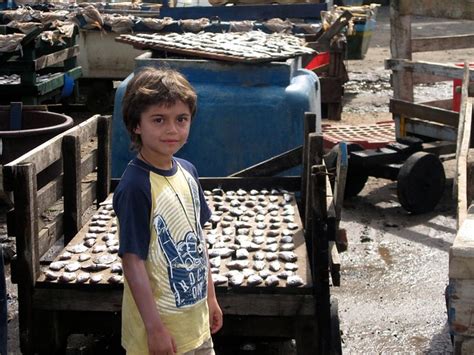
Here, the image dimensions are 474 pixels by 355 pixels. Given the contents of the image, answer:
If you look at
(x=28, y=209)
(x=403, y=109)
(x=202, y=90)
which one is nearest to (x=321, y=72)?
(x=403, y=109)

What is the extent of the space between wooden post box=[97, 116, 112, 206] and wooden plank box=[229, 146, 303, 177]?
3.05 feet

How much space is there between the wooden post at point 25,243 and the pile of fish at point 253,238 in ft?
2.88

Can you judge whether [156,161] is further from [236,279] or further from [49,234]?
[49,234]

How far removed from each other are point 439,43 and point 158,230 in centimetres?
735

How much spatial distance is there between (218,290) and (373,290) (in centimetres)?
225

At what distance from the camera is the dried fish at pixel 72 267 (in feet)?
13.9

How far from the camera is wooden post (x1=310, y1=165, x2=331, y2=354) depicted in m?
3.92

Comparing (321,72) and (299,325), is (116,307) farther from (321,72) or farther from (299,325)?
(321,72)

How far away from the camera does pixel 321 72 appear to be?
40.3 ft

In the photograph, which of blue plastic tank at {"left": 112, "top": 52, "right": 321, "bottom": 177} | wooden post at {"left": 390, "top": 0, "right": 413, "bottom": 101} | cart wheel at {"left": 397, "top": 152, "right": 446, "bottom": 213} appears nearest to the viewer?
blue plastic tank at {"left": 112, "top": 52, "right": 321, "bottom": 177}

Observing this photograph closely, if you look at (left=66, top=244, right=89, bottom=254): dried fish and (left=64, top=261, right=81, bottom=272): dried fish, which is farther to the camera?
(left=66, top=244, right=89, bottom=254): dried fish

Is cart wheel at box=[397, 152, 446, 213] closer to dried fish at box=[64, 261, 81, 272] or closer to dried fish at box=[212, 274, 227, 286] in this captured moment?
dried fish at box=[212, 274, 227, 286]

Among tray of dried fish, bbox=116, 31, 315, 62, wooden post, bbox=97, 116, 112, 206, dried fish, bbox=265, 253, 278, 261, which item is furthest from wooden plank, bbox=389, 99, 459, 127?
dried fish, bbox=265, 253, 278, 261

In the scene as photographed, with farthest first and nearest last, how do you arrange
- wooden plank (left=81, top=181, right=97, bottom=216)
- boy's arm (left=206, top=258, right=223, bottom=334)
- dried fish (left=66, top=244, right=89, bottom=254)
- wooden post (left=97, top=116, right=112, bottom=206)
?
wooden post (left=97, top=116, right=112, bottom=206) → wooden plank (left=81, top=181, right=97, bottom=216) → dried fish (left=66, top=244, right=89, bottom=254) → boy's arm (left=206, top=258, right=223, bottom=334)
